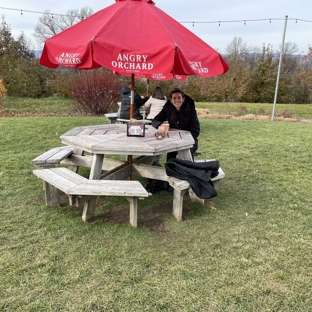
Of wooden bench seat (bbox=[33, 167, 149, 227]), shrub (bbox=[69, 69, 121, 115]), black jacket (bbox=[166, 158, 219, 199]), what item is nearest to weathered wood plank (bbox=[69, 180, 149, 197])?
wooden bench seat (bbox=[33, 167, 149, 227])

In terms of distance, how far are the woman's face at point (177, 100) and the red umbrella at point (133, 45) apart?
73 cm

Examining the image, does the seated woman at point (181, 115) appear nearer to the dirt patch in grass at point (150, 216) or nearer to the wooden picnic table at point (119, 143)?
the wooden picnic table at point (119, 143)

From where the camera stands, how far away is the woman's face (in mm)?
3785

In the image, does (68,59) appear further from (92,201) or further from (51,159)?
(92,201)

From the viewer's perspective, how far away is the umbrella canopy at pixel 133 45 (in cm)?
257

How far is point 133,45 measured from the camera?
2637mm

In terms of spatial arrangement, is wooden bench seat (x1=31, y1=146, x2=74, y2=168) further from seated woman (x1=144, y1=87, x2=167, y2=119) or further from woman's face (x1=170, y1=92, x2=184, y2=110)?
seated woman (x1=144, y1=87, x2=167, y2=119)

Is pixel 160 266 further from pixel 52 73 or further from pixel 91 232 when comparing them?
pixel 52 73

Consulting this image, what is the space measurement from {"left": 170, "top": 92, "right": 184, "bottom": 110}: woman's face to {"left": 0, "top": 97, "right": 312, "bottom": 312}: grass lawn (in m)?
1.25

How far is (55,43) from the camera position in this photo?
2.96 m

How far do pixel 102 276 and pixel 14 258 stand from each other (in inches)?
31.4

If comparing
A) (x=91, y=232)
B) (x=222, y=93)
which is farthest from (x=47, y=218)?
(x=222, y=93)

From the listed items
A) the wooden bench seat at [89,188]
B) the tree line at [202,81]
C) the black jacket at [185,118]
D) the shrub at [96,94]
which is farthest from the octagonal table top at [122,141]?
the tree line at [202,81]

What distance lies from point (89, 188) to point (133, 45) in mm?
1407
